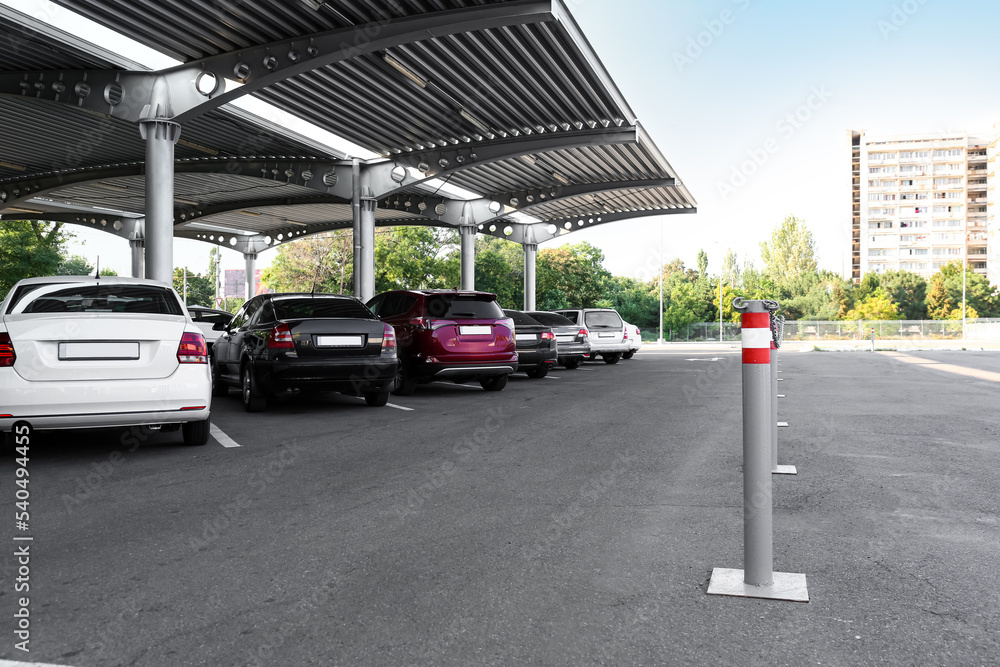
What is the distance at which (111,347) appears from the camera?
627cm

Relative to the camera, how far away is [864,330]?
60469 millimetres

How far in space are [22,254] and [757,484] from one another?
141ft

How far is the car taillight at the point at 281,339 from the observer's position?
9.47 m

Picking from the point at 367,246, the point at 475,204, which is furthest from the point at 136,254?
the point at 367,246

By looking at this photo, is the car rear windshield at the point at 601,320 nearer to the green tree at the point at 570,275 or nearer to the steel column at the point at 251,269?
the steel column at the point at 251,269

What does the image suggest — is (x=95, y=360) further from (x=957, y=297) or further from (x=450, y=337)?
(x=957, y=297)

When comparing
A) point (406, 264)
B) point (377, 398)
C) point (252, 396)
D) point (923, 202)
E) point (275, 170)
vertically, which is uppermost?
point (923, 202)

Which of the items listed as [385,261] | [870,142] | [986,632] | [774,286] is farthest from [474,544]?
[870,142]

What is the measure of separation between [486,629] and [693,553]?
1406 mm

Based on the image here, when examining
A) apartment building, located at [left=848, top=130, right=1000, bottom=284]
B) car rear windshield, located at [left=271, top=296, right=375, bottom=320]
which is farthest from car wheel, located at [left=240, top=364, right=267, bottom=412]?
apartment building, located at [left=848, top=130, right=1000, bottom=284]

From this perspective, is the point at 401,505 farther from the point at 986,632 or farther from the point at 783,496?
the point at 986,632

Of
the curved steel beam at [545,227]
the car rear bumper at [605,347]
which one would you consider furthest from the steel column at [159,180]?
the curved steel beam at [545,227]

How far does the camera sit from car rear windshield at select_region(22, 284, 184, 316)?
6.52m

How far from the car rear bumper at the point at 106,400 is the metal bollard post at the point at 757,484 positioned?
490cm
